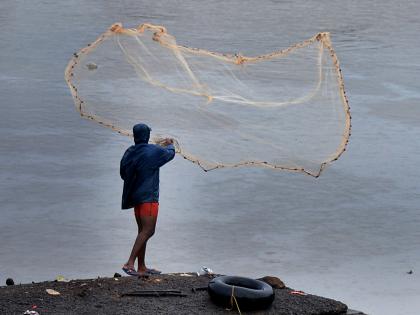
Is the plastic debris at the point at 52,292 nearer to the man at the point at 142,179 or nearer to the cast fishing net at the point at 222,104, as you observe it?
the man at the point at 142,179

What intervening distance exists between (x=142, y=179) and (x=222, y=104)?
17.4 ft

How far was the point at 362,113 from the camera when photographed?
18.3 metres

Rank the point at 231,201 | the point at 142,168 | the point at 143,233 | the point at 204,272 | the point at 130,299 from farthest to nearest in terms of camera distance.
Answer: the point at 231,201, the point at 204,272, the point at 143,233, the point at 142,168, the point at 130,299

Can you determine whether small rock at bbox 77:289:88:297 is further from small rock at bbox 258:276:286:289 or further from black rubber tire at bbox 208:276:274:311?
small rock at bbox 258:276:286:289

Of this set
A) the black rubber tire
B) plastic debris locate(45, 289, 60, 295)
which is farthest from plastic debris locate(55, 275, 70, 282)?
the black rubber tire

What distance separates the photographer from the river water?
38.4 feet

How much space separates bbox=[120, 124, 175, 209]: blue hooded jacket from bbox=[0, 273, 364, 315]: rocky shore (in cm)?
84

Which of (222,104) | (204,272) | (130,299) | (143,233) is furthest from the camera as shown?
(222,104)

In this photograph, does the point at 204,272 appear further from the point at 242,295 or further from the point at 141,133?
the point at 141,133

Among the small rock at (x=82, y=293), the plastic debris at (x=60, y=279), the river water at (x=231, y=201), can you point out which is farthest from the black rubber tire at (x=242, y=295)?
the plastic debris at (x=60, y=279)

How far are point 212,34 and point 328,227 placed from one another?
475 inches

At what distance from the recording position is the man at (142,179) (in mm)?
10531

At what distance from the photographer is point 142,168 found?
10.5m

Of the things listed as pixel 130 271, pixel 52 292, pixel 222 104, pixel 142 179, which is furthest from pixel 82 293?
pixel 222 104
